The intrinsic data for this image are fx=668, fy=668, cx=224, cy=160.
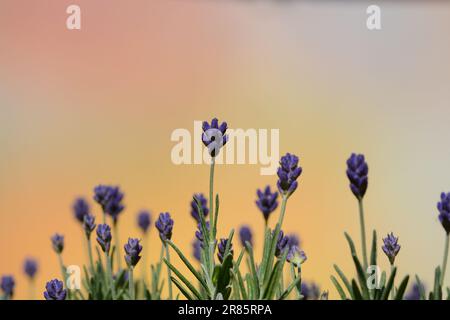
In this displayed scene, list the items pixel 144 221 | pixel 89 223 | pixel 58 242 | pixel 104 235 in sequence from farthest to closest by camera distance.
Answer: pixel 144 221 → pixel 58 242 → pixel 89 223 → pixel 104 235

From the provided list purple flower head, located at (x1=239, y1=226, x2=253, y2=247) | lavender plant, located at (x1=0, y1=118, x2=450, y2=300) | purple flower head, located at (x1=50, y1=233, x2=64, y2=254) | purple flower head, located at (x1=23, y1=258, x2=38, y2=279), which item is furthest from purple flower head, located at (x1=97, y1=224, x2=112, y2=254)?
purple flower head, located at (x1=23, y1=258, x2=38, y2=279)

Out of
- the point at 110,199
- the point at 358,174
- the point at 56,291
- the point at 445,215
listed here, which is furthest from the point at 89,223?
the point at 445,215

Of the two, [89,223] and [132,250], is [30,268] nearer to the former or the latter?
[89,223]

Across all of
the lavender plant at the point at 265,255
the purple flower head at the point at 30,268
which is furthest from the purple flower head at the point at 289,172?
the purple flower head at the point at 30,268

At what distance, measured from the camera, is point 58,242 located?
184 centimetres

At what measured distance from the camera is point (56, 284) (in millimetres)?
1474

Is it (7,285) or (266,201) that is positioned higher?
(266,201)

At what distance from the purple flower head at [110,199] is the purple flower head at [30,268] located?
0.59 metres

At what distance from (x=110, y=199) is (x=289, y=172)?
22.7 inches

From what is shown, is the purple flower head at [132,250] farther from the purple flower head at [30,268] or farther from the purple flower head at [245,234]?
the purple flower head at [30,268]

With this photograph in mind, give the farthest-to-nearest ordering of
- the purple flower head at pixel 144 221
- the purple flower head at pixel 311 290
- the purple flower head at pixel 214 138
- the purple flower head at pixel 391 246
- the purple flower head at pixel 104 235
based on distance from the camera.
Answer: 1. the purple flower head at pixel 144 221
2. the purple flower head at pixel 311 290
3. the purple flower head at pixel 104 235
4. the purple flower head at pixel 391 246
5. the purple flower head at pixel 214 138

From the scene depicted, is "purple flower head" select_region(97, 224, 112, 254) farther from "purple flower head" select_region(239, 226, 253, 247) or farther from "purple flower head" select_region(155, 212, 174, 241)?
"purple flower head" select_region(239, 226, 253, 247)

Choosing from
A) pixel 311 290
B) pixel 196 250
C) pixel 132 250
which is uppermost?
pixel 132 250

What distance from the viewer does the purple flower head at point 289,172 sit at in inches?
53.9
